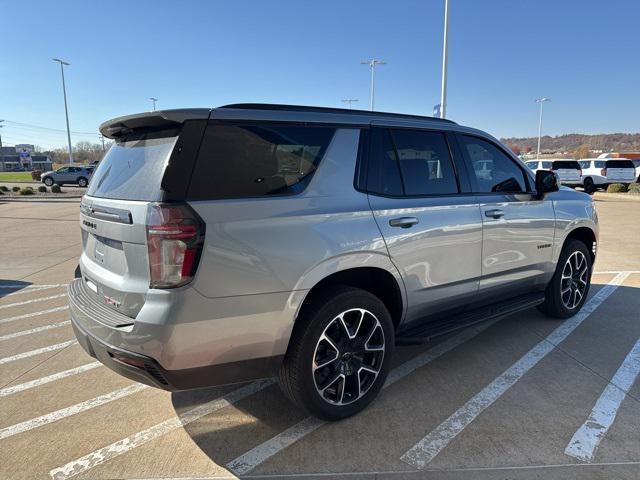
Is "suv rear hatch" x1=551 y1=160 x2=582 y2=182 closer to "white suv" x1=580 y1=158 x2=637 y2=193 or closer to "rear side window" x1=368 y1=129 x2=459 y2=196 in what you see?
"white suv" x1=580 y1=158 x2=637 y2=193

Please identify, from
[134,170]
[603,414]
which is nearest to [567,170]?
[603,414]

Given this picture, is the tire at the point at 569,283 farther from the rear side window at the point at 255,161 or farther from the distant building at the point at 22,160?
the distant building at the point at 22,160

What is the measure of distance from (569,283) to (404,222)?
2679 mm

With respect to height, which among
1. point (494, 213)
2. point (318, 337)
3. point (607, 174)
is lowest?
point (318, 337)

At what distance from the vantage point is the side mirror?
4.16 meters

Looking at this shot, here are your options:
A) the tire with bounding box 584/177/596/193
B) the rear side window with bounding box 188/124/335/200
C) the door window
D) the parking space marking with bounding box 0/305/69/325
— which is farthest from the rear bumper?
the tire with bounding box 584/177/596/193

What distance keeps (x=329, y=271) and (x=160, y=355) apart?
1.03 metres

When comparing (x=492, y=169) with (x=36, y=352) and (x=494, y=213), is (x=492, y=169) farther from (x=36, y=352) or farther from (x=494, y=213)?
(x=36, y=352)

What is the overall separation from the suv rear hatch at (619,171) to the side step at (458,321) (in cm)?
2692

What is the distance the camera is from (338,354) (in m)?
2.87

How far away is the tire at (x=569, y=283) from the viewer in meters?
4.55

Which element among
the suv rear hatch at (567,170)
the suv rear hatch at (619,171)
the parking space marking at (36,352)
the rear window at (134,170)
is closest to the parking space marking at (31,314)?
the parking space marking at (36,352)

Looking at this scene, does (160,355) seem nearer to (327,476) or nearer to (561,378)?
(327,476)

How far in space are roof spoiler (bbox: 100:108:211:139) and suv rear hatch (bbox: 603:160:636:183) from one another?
96.6 feet
